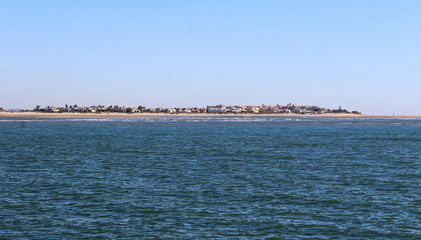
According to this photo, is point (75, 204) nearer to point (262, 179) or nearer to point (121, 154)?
point (262, 179)

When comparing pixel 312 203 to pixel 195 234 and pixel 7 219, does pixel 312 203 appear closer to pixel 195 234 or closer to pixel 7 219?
pixel 195 234

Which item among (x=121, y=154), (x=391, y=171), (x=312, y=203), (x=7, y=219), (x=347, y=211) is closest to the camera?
(x=7, y=219)

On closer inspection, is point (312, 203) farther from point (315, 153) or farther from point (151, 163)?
point (315, 153)

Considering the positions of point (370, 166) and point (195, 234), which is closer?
point (195, 234)

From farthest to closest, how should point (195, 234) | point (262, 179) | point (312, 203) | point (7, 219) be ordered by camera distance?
point (262, 179) → point (312, 203) → point (7, 219) → point (195, 234)

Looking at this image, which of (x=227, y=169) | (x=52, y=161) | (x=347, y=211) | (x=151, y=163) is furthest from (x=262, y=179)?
(x=52, y=161)

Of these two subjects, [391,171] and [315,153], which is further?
[315,153]

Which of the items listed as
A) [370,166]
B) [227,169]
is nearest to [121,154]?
[227,169]

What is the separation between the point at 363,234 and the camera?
17.5 m

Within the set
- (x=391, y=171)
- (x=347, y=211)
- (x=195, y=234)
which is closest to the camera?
(x=195, y=234)

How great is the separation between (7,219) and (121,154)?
27.2 m

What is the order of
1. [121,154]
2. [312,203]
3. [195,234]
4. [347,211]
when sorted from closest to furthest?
[195,234] < [347,211] < [312,203] < [121,154]

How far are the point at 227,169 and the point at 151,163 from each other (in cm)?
737

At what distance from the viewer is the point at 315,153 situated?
160 feet
